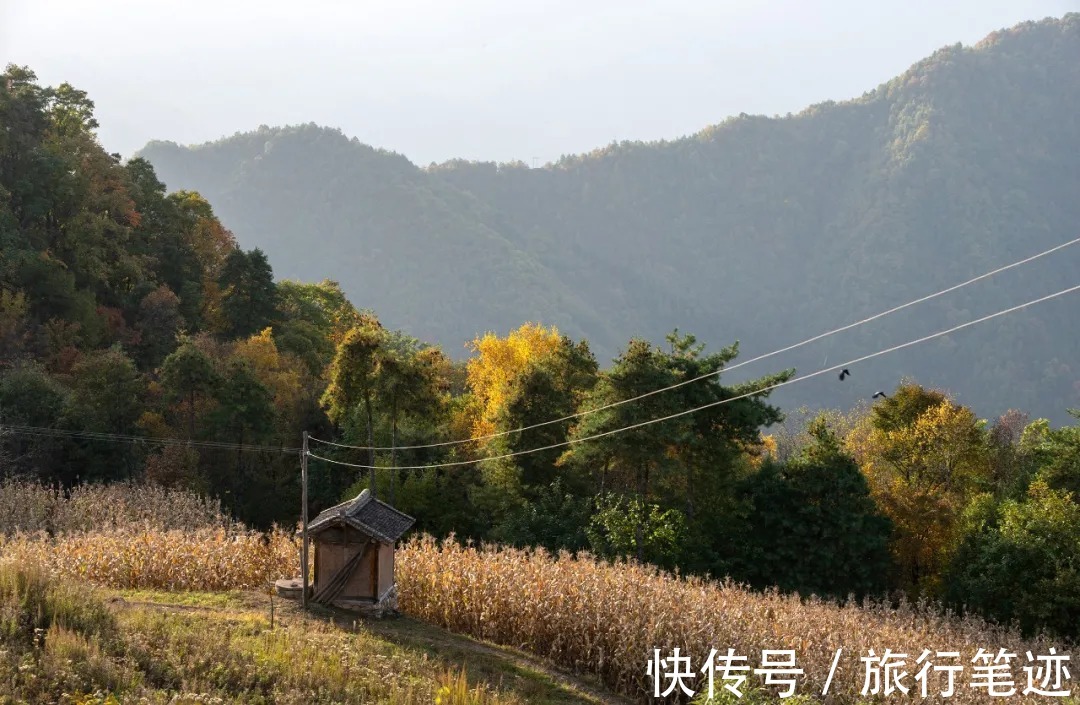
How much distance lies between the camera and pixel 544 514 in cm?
2802

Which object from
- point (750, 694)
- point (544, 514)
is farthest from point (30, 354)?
point (750, 694)

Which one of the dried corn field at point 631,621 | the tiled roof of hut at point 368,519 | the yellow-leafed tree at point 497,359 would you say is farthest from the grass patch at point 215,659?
the yellow-leafed tree at point 497,359

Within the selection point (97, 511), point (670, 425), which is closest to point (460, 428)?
point (670, 425)

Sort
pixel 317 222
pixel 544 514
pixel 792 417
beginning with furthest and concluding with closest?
pixel 317 222 < pixel 792 417 < pixel 544 514

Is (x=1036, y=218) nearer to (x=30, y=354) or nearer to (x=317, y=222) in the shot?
(x=317, y=222)

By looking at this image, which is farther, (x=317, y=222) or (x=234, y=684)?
(x=317, y=222)

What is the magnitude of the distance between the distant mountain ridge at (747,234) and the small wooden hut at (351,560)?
114m

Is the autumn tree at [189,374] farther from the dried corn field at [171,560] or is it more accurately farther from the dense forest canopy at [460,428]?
the dried corn field at [171,560]

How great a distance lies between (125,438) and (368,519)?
1890cm

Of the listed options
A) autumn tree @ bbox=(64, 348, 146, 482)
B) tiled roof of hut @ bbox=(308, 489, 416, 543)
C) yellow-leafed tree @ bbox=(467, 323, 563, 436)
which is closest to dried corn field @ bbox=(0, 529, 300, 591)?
tiled roof of hut @ bbox=(308, 489, 416, 543)

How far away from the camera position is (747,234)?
593ft

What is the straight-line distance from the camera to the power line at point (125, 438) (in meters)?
29.6

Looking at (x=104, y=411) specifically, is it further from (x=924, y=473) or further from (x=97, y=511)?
(x=924, y=473)

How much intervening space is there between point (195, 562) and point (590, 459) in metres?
13.2
